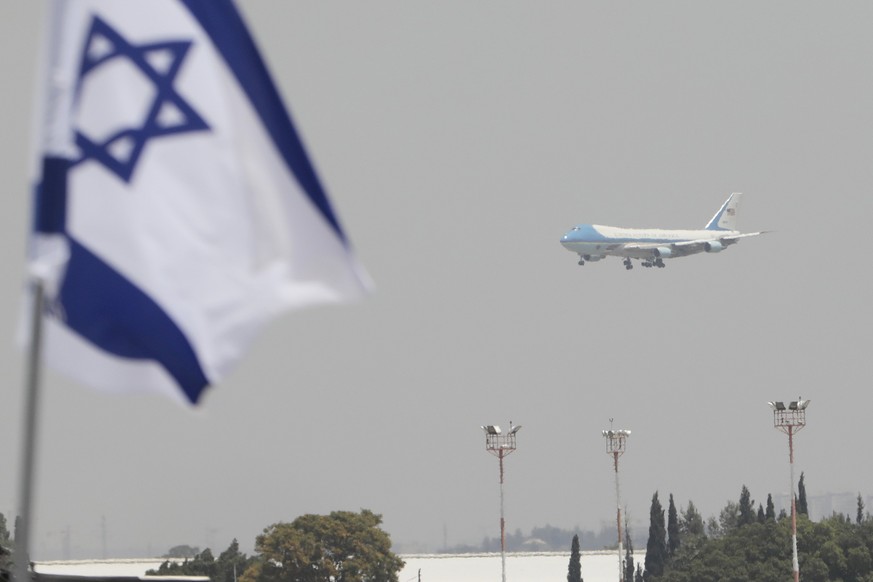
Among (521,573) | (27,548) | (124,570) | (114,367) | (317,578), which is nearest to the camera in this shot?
(27,548)

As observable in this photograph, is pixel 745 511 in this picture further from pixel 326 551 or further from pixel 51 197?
pixel 51 197

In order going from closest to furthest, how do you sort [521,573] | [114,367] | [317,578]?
1. [114,367]
2. [317,578]
3. [521,573]

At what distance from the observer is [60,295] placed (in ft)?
43.0

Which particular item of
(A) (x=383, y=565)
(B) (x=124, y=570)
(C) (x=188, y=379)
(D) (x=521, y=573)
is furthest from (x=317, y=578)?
(C) (x=188, y=379)

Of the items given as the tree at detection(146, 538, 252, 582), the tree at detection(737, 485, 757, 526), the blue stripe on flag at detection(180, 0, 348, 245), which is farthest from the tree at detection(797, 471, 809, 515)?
the blue stripe on flag at detection(180, 0, 348, 245)

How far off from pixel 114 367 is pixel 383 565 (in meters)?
120

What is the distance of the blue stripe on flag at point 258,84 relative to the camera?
13.6m

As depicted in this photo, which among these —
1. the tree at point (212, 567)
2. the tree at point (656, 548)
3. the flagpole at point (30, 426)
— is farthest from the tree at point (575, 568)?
the flagpole at point (30, 426)

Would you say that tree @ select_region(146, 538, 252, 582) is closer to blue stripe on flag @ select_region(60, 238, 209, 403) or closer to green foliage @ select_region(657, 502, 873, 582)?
green foliage @ select_region(657, 502, 873, 582)

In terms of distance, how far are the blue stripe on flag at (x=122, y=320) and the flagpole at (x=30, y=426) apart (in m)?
0.45

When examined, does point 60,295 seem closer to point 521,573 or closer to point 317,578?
point 317,578

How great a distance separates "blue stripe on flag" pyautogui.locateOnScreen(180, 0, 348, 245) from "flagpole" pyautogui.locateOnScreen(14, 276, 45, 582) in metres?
2.30

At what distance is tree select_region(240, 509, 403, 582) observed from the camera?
425ft

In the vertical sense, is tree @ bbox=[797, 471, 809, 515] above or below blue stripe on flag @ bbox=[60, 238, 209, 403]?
above
